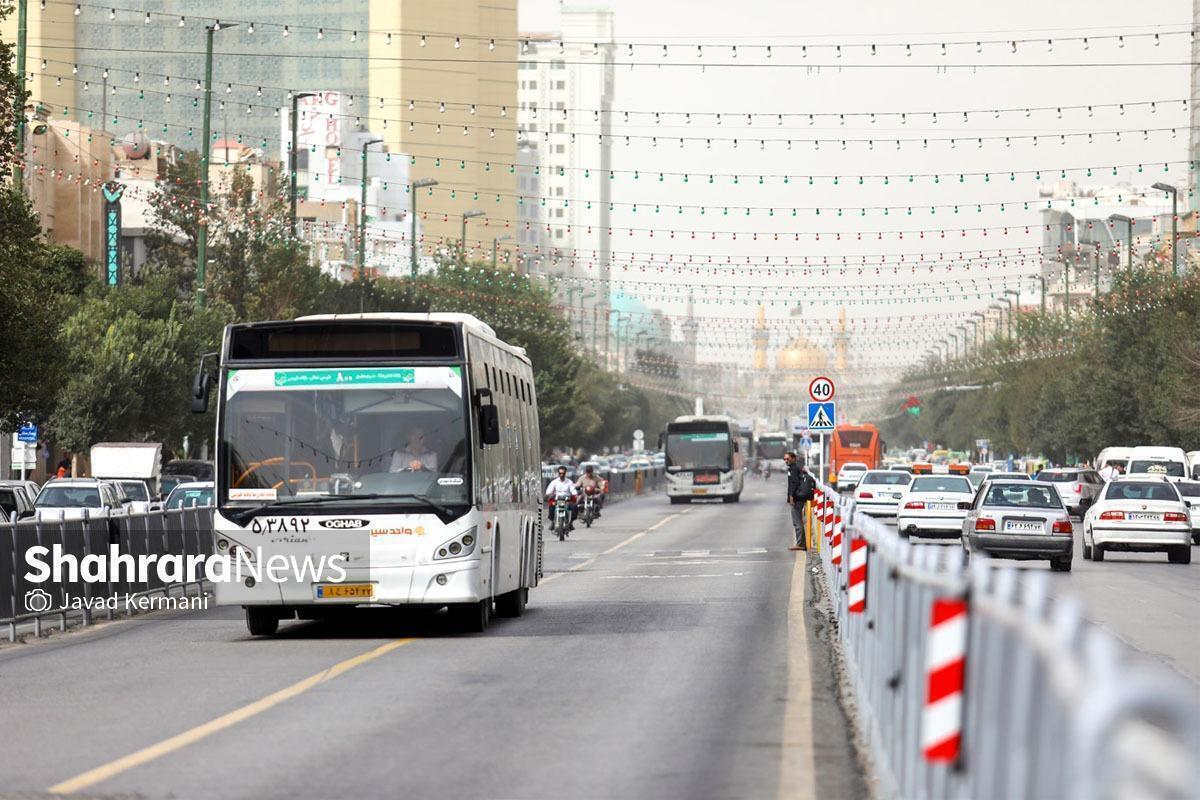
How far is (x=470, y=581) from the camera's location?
1886 centimetres

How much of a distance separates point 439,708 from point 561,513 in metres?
36.5

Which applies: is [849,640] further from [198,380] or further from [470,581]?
[198,380]

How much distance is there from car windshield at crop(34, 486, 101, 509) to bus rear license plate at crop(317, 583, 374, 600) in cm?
2089

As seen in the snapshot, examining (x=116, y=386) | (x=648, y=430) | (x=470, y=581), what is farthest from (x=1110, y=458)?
(x=648, y=430)

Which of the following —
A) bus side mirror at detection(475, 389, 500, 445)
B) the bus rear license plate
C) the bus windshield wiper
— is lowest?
the bus rear license plate

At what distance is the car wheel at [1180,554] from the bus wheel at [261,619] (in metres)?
21.2

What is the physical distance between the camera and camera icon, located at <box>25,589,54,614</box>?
817 inches

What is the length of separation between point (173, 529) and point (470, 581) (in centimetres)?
775

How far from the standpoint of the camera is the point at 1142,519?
37.0 m

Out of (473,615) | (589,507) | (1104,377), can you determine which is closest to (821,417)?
(589,507)

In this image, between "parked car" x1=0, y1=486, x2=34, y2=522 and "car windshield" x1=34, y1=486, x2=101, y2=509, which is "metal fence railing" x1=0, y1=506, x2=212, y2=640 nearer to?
"parked car" x1=0, y1=486, x2=34, y2=522

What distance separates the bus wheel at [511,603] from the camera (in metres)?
22.4

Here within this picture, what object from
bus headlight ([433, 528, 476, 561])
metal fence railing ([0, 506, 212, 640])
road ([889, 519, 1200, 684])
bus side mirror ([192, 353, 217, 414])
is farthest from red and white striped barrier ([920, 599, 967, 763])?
metal fence railing ([0, 506, 212, 640])

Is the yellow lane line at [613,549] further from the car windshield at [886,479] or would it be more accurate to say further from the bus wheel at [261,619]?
the bus wheel at [261,619]
